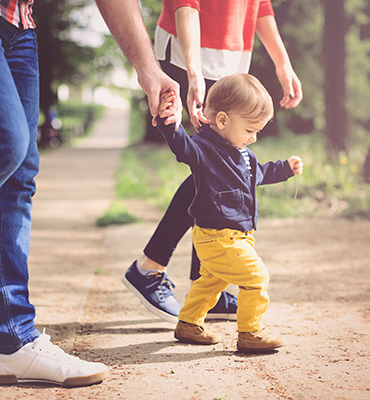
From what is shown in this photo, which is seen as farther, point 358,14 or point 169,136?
point 358,14

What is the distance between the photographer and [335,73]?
1148cm

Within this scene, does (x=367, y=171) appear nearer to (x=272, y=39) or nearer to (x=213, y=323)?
(x=272, y=39)

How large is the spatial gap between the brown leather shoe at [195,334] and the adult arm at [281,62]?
1.18 m

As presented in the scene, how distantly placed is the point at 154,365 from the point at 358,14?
47.6 ft

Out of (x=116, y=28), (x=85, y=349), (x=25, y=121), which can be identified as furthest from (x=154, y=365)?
(x=116, y=28)

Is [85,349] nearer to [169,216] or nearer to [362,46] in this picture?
[169,216]

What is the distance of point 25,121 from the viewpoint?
1.96 metres

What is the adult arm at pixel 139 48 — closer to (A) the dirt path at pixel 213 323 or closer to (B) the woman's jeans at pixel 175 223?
(B) the woman's jeans at pixel 175 223

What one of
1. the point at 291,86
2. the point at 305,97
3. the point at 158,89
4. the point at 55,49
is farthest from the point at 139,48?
the point at 55,49

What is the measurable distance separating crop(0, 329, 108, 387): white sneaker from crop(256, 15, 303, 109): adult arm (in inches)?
63.2

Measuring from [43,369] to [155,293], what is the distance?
839 mm

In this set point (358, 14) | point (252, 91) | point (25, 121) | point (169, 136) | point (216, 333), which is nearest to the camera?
point (25, 121)

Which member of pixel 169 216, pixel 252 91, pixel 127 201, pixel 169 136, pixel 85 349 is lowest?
pixel 127 201

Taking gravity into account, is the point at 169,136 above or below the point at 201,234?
above
